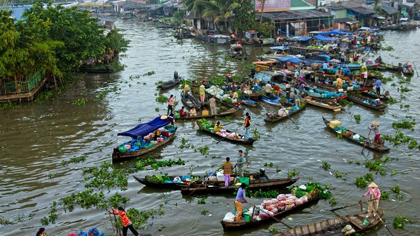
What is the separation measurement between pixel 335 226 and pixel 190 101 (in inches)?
681

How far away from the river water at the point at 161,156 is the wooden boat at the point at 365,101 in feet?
1.64

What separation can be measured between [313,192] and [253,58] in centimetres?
3190

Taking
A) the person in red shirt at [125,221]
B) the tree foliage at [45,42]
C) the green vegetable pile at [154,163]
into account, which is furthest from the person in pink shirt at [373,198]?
the tree foliage at [45,42]

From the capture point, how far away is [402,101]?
2859 centimetres

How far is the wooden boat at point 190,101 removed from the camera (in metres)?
27.8

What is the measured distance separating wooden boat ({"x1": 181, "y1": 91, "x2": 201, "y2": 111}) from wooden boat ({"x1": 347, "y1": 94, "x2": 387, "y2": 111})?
10698mm

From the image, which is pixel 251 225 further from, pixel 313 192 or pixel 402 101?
pixel 402 101

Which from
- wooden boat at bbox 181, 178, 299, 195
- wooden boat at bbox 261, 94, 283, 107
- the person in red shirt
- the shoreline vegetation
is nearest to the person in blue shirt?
wooden boat at bbox 261, 94, 283, 107

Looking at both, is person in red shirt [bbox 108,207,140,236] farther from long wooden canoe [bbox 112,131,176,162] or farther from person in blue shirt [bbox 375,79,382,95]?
person in blue shirt [bbox 375,79,382,95]

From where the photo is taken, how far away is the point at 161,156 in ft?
68.0

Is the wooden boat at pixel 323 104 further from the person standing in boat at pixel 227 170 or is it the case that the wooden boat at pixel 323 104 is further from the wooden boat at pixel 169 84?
the person standing in boat at pixel 227 170

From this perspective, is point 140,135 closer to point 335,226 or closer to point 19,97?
point 335,226

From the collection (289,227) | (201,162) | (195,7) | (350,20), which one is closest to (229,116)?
(201,162)

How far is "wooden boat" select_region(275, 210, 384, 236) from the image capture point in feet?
43.1
